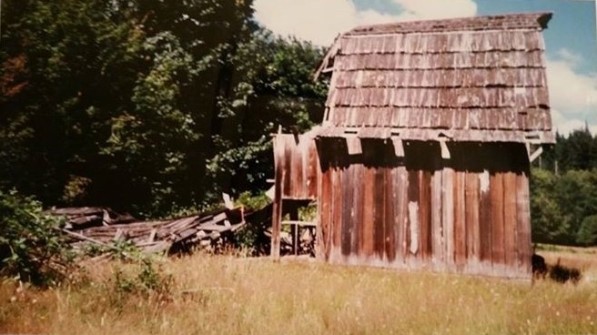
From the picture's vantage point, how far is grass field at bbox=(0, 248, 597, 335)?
4965mm

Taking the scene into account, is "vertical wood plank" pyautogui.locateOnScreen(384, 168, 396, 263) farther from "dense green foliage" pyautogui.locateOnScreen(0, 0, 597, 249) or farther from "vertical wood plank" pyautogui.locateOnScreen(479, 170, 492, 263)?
"dense green foliage" pyautogui.locateOnScreen(0, 0, 597, 249)

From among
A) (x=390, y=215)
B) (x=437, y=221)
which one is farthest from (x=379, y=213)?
(x=437, y=221)

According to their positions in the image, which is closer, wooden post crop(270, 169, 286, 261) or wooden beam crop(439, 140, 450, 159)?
wooden beam crop(439, 140, 450, 159)

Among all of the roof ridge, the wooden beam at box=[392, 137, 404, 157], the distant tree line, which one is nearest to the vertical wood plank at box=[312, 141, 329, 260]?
the wooden beam at box=[392, 137, 404, 157]

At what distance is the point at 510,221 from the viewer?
8211 mm

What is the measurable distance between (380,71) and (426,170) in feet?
7.30

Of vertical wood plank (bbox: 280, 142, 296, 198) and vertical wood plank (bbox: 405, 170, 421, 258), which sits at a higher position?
vertical wood plank (bbox: 280, 142, 296, 198)

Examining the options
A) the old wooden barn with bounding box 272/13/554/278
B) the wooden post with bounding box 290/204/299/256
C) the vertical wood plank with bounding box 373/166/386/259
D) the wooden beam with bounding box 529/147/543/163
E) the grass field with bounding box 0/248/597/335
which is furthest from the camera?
the wooden post with bounding box 290/204/299/256

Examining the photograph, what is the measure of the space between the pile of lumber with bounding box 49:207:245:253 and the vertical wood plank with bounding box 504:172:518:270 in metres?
5.33

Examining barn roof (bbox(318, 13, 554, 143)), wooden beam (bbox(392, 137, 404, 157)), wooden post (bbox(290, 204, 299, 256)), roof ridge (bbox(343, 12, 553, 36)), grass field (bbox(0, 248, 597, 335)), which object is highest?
roof ridge (bbox(343, 12, 553, 36))

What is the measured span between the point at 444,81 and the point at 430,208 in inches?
96.0

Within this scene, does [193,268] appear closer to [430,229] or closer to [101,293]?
[101,293]

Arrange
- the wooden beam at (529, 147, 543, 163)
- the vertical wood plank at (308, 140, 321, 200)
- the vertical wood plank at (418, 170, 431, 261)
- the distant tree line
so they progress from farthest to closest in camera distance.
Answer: the vertical wood plank at (308, 140, 321, 200) < the vertical wood plank at (418, 170, 431, 261) < the wooden beam at (529, 147, 543, 163) < the distant tree line

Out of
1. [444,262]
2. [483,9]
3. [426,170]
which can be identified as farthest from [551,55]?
[444,262]
